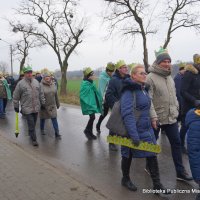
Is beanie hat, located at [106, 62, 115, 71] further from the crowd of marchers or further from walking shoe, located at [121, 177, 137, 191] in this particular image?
walking shoe, located at [121, 177, 137, 191]

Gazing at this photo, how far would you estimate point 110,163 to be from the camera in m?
7.04

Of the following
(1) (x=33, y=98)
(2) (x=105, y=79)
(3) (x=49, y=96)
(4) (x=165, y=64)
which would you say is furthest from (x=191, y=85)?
(3) (x=49, y=96)

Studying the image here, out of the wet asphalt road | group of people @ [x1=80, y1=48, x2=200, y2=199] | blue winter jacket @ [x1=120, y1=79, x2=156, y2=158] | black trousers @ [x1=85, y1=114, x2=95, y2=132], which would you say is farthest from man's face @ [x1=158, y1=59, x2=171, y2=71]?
black trousers @ [x1=85, y1=114, x2=95, y2=132]

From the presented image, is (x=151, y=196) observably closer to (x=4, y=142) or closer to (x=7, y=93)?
(x=4, y=142)

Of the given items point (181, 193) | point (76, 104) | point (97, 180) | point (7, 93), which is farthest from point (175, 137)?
point (76, 104)

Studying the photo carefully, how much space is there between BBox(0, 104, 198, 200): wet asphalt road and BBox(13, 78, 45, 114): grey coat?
858mm

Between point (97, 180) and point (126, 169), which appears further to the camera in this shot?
point (97, 180)

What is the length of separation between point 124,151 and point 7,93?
9.58 meters

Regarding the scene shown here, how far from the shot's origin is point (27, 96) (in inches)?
347

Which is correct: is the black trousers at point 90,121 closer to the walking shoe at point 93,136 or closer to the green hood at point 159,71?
the walking shoe at point 93,136

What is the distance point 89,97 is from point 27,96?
1507mm

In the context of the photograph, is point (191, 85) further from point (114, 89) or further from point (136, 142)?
point (136, 142)

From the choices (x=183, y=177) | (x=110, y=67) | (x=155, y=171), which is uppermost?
(x=110, y=67)

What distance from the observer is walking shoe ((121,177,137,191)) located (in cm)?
544
